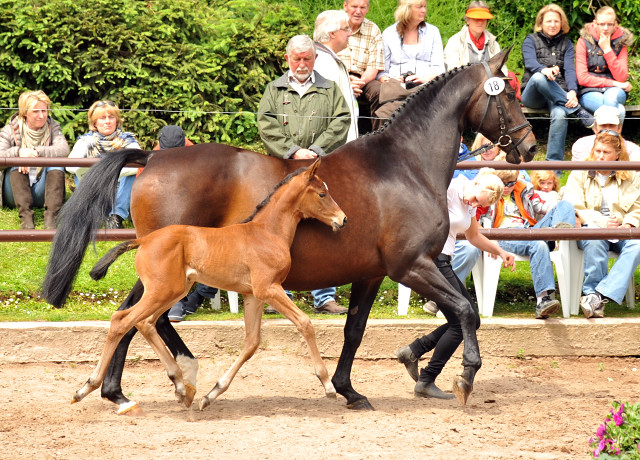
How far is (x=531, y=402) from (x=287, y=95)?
2.99m

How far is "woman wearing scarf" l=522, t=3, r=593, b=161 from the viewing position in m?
10.4

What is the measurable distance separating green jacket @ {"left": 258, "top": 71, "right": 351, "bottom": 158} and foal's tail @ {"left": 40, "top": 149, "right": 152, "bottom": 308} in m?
1.59

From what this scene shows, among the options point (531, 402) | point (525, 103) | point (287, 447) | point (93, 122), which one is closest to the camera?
point (287, 447)

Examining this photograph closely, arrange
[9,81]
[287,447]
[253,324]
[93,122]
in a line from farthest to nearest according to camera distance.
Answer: [9,81] → [93,122] → [253,324] → [287,447]

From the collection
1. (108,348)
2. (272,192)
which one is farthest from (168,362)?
(272,192)

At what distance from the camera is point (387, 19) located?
1212cm

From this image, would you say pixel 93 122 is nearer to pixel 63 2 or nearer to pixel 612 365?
pixel 63 2

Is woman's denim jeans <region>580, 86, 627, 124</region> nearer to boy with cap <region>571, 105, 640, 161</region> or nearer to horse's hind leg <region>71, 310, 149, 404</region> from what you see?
boy with cap <region>571, 105, 640, 161</region>

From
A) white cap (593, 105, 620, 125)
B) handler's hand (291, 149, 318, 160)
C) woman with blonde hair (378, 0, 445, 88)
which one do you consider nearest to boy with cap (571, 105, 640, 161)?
white cap (593, 105, 620, 125)

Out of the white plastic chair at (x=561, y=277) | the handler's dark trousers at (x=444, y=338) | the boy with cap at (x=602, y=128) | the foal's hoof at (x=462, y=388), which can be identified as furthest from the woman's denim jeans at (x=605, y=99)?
the foal's hoof at (x=462, y=388)

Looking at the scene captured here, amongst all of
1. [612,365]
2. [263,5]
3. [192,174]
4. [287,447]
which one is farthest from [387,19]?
[287,447]

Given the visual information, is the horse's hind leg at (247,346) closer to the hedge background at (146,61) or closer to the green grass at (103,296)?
the green grass at (103,296)

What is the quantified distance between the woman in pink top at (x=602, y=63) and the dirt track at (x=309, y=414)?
3.67 m

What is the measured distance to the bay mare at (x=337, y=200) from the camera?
6008 mm
